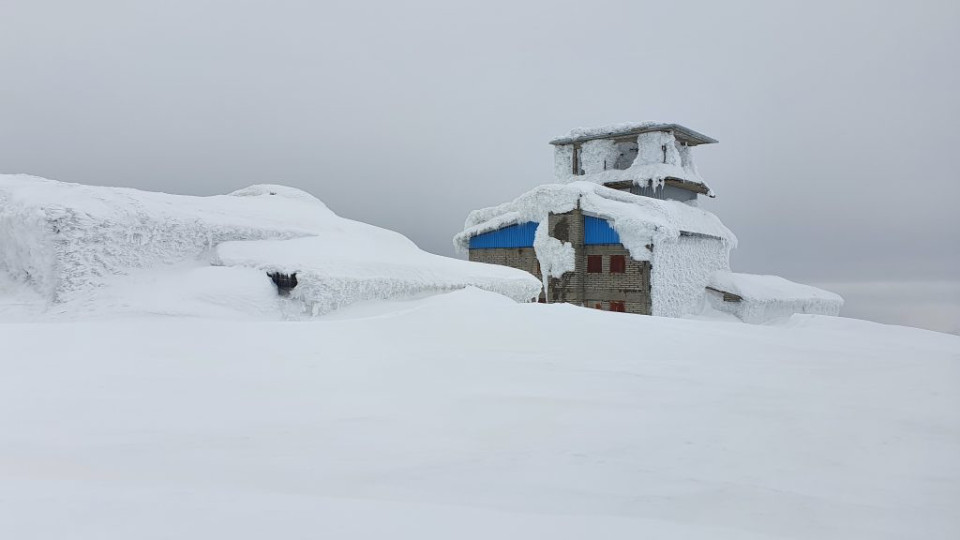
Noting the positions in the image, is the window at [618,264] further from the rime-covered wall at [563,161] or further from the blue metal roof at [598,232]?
the rime-covered wall at [563,161]

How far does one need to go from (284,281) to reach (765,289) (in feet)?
78.6

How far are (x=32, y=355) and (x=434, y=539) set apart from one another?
193 inches

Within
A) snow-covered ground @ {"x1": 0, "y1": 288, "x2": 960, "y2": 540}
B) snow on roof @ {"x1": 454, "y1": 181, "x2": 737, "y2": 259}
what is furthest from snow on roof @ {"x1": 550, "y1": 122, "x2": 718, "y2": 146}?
snow-covered ground @ {"x1": 0, "y1": 288, "x2": 960, "y2": 540}

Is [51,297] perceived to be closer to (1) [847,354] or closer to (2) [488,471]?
(2) [488,471]

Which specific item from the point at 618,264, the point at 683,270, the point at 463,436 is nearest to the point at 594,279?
the point at 618,264

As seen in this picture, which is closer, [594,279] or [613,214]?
[613,214]

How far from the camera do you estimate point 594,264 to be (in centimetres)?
2430

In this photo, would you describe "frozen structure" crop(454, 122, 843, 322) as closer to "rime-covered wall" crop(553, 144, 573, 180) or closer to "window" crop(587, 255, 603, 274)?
"window" crop(587, 255, 603, 274)

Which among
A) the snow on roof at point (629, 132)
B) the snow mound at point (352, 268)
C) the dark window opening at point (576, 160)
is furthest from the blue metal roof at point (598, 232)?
the snow mound at point (352, 268)

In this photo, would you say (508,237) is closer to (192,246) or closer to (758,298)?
(758,298)

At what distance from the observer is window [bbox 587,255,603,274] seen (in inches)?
949

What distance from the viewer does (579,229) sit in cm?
2420

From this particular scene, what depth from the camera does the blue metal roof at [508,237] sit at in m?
26.2

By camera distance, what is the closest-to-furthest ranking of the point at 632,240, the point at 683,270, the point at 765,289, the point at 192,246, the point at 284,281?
the point at 284,281 < the point at 192,246 < the point at 632,240 < the point at 683,270 < the point at 765,289
